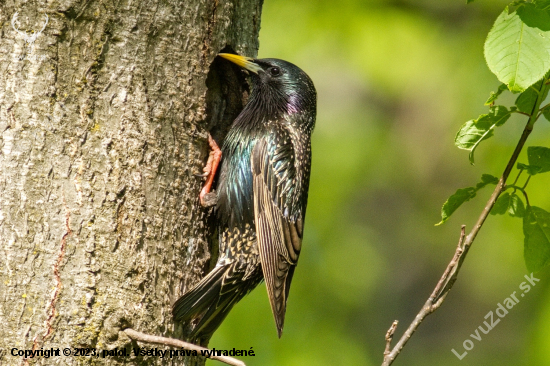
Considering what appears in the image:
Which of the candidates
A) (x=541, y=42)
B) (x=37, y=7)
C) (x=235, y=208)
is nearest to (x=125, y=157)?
(x=37, y=7)

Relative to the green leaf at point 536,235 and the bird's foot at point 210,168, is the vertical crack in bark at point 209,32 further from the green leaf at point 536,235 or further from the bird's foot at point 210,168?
the green leaf at point 536,235

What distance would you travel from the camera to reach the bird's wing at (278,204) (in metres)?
3.05

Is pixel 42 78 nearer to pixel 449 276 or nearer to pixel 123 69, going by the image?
pixel 123 69

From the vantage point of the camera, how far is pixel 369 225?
7.32 m

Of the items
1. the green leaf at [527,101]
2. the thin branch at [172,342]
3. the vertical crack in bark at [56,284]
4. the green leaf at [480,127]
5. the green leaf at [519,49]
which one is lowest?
the thin branch at [172,342]

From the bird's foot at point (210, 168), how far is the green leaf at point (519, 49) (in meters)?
1.45

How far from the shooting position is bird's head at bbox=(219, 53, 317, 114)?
11.1ft

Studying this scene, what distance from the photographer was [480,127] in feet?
6.32

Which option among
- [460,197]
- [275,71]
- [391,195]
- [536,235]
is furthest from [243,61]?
[391,195]

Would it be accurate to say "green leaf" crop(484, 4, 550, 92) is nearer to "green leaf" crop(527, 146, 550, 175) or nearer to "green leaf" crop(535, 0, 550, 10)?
"green leaf" crop(535, 0, 550, 10)

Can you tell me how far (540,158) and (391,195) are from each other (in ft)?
18.3

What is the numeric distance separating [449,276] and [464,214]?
555 cm

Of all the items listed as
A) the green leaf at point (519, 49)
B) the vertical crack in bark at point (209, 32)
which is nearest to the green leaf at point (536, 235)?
the green leaf at point (519, 49)

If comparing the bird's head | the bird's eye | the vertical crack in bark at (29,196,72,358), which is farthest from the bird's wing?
the vertical crack in bark at (29,196,72,358)
